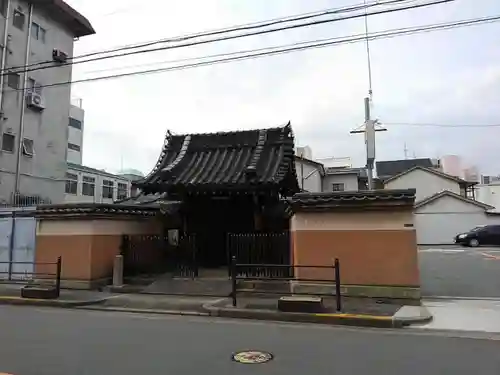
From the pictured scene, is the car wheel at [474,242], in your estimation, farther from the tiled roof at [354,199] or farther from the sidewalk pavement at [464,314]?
the tiled roof at [354,199]

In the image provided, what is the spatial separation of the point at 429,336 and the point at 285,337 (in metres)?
2.60

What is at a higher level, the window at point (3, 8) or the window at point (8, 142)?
the window at point (3, 8)

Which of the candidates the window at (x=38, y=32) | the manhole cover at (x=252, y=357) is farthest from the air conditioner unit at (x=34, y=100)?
the manhole cover at (x=252, y=357)

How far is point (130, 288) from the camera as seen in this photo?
13961 mm

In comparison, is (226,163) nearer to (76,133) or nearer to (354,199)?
(354,199)

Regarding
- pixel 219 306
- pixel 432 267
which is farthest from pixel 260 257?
pixel 432 267

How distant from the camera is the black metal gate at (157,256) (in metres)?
15.3

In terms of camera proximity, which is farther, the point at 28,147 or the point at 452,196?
the point at 452,196

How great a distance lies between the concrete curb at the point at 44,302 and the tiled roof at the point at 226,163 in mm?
5079

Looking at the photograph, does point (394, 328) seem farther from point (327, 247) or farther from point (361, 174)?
point (361, 174)

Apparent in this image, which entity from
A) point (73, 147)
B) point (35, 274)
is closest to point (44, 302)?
point (35, 274)

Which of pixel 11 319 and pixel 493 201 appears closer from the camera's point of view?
pixel 11 319

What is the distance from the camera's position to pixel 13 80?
24.9 meters

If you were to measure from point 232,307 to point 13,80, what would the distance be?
69.6ft
